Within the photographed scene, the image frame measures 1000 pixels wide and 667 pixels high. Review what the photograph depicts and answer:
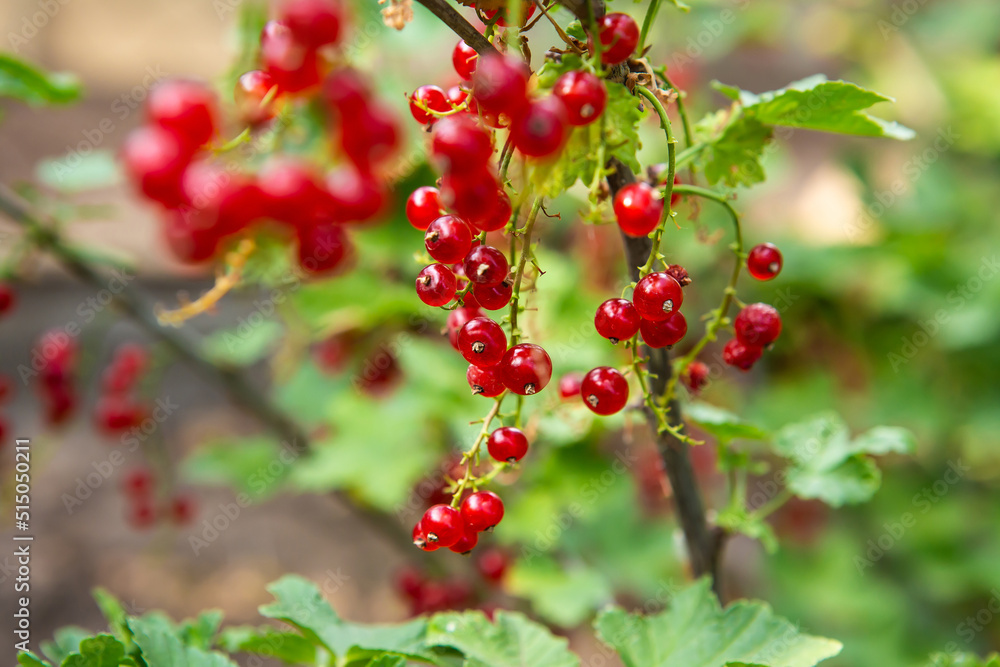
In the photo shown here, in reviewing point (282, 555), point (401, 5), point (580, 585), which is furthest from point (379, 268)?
point (401, 5)

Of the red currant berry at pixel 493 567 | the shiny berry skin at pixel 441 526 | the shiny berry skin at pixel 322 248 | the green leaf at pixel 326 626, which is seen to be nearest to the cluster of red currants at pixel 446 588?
the red currant berry at pixel 493 567

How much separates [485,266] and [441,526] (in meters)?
0.18

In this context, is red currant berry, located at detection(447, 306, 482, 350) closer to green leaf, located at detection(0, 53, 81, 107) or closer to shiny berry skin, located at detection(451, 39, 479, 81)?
shiny berry skin, located at detection(451, 39, 479, 81)

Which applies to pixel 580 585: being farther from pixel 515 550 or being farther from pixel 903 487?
pixel 903 487

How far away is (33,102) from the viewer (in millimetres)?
1005

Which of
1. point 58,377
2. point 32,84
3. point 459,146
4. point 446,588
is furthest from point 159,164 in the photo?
point 58,377

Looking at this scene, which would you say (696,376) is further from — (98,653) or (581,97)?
(98,653)

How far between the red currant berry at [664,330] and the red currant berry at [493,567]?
2.49 ft

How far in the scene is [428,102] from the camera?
1.66 feet

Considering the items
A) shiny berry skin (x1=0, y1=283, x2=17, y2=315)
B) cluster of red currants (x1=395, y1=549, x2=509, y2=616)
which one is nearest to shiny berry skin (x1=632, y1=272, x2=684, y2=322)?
cluster of red currants (x1=395, y1=549, x2=509, y2=616)

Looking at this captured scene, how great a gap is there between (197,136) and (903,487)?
1.75 meters

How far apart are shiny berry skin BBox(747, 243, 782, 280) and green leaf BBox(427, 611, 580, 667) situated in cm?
35

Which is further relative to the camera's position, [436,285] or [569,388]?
[569,388]

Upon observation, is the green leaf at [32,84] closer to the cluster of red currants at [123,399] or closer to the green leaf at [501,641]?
the cluster of red currants at [123,399]
